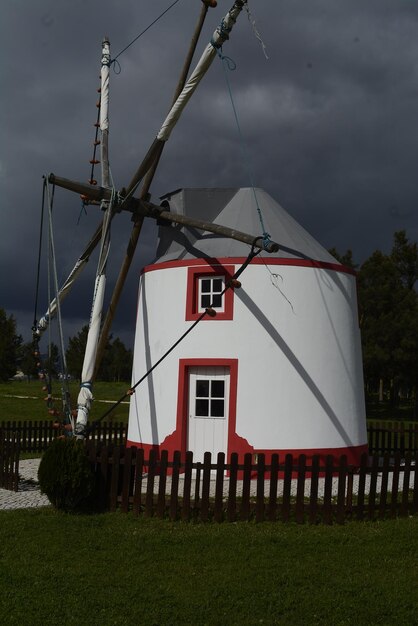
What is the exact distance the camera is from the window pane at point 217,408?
1331 cm

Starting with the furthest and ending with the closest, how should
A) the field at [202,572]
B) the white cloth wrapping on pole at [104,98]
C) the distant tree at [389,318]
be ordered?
the distant tree at [389,318] < the white cloth wrapping on pole at [104,98] < the field at [202,572]

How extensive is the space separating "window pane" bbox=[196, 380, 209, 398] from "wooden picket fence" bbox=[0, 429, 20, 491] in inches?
141

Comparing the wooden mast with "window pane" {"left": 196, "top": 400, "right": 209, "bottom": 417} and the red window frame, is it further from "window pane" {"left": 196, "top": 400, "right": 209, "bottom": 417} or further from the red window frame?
"window pane" {"left": 196, "top": 400, "right": 209, "bottom": 417}

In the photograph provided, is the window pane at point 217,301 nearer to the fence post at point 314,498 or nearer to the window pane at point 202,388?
the window pane at point 202,388

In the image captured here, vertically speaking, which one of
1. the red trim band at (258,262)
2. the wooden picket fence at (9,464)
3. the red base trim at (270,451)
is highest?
the red trim band at (258,262)

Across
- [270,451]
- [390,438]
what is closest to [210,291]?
[270,451]

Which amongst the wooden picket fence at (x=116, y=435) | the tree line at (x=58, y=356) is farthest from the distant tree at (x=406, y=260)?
the wooden picket fence at (x=116, y=435)

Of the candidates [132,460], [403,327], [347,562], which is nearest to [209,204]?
[132,460]

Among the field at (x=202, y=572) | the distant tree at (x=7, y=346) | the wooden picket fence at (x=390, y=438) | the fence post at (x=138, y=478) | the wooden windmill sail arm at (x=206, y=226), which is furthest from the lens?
the distant tree at (x=7, y=346)

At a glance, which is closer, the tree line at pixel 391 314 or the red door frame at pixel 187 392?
the red door frame at pixel 187 392

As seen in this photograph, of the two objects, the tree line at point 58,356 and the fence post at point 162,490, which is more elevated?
the tree line at point 58,356

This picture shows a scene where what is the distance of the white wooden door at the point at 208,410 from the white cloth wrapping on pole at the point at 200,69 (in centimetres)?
496

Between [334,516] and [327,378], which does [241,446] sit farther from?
[334,516]

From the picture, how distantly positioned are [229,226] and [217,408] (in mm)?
3905
